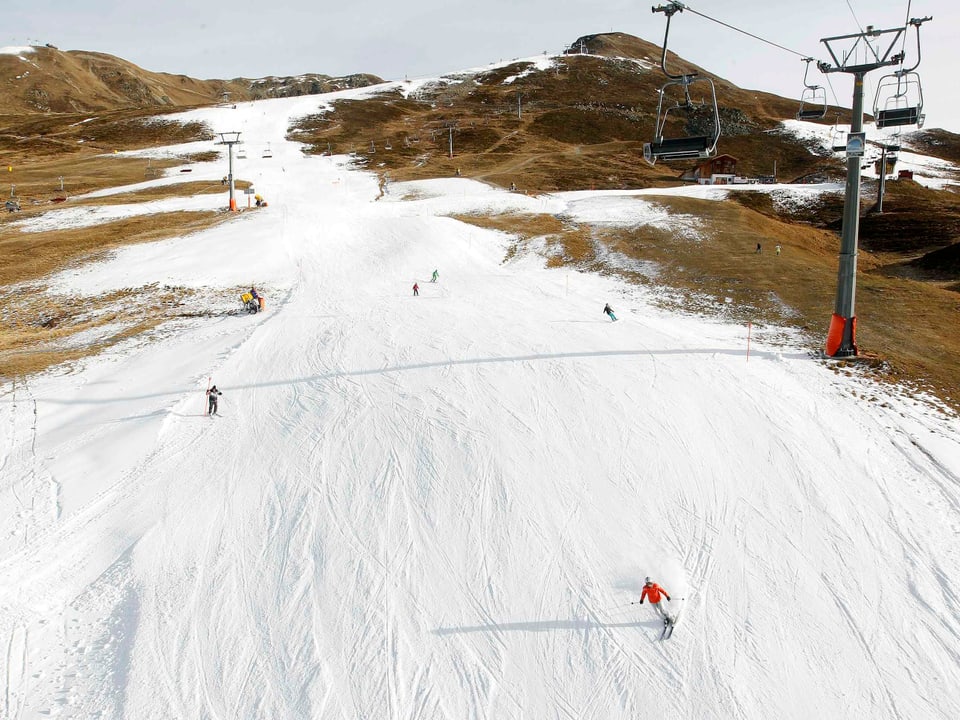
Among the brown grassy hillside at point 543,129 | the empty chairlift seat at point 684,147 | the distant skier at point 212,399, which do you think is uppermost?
the brown grassy hillside at point 543,129

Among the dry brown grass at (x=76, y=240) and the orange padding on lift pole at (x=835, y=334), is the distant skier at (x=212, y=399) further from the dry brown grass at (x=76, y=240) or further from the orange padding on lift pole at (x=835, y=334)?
the dry brown grass at (x=76, y=240)

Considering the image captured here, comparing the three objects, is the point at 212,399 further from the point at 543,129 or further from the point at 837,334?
the point at 543,129

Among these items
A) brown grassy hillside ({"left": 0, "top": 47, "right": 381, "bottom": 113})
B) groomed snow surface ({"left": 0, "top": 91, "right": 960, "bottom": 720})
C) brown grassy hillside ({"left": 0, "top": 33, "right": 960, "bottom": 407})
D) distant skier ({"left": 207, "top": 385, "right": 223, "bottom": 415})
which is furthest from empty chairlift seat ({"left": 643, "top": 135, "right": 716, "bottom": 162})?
brown grassy hillside ({"left": 0, "top": 47, "right": 381, "bottom": 113})

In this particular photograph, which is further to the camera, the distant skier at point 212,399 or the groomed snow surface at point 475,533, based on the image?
the distant skier at point 212,399

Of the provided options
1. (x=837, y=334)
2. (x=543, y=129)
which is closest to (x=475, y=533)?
(x=837, y=334)

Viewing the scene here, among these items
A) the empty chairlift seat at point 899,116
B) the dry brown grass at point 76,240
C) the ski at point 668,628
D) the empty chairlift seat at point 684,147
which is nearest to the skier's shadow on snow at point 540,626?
the ski at point 668,628

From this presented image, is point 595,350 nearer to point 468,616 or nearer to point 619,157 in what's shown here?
point 468,616
